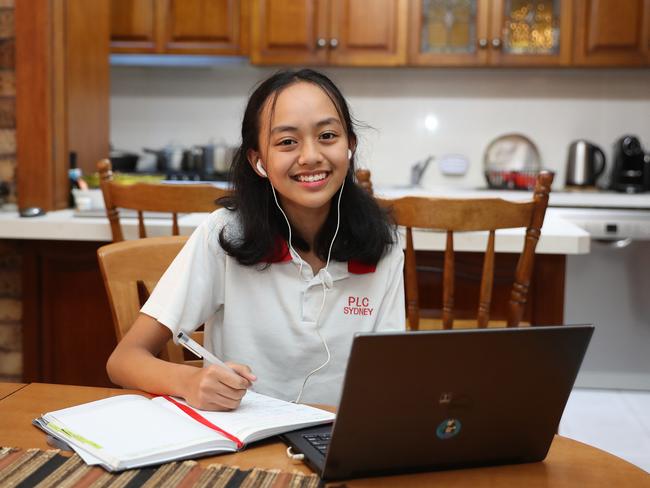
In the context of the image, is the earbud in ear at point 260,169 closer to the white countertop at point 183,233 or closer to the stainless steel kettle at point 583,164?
the white countertop at point 183,233

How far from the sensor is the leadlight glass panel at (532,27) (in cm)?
408

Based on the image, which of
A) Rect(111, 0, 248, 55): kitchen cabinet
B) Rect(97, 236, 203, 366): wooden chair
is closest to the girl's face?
Rect(97, 236, 203, 366): wooden chair

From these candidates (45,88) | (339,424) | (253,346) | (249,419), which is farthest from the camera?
(45,88)

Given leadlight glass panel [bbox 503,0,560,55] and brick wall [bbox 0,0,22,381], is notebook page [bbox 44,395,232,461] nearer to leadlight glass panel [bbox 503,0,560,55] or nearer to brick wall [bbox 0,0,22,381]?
brick wall [bbox 0,0,22,381]

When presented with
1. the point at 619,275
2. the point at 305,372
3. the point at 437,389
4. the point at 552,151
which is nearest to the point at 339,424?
the point at 437,389

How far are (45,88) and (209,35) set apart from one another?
176 centimetres

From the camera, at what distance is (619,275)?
368cm

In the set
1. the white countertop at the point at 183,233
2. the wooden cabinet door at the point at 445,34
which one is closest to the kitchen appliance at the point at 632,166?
the wooden cabinet door at the point at 445,34

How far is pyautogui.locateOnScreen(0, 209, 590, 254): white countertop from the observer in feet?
7.24

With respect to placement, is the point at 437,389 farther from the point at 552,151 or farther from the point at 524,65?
the point at 552,151

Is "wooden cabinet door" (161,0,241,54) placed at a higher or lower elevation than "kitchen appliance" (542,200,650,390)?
higher

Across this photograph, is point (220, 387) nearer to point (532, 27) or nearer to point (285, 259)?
point (285, 259)

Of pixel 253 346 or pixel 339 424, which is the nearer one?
pixel 339 424

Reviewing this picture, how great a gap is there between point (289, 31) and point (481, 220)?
2.58 metres
